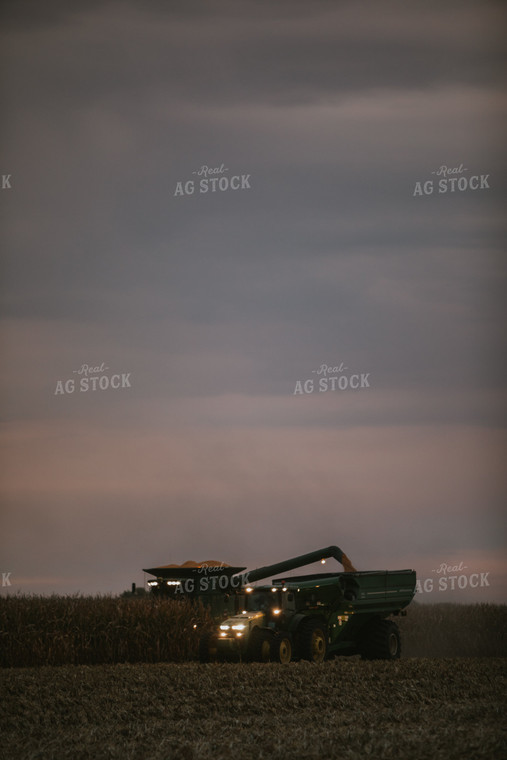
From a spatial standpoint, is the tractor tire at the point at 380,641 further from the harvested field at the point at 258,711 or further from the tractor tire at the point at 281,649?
the tractor tire at the point at 281,649

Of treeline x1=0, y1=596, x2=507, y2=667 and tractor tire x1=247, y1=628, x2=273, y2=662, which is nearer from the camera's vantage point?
tractor tire x1=247, y1=628, x2=273, y2=662

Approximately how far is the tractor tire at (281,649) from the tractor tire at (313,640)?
24cm

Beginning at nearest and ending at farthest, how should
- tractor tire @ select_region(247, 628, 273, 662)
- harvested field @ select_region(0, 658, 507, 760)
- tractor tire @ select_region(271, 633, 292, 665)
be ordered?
harvested field @ select_region(0, 658, 507, 760) < tractor tire @ select_region(271, 633, 292, 665) < tractor tire @ select_region(247, 628, 273, 662)

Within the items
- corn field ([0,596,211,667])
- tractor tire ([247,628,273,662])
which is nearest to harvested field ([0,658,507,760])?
tractor tire ([247,628,273,662])

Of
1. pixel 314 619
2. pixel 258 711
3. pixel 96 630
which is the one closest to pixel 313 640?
pixel 314 619

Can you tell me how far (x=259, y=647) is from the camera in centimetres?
1922

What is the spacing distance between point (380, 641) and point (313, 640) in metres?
2.07

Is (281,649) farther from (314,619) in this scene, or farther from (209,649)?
(209,649)

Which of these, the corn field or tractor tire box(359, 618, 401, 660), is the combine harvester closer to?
tractor tire box(359, 618, 401, 660)

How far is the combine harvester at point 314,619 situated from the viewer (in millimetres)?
19406

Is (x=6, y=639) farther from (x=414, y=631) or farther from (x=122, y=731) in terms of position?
(x=414, y=631)

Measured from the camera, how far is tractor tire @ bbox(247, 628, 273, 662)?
1920cm

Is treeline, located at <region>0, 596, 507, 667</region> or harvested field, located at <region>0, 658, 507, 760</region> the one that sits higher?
treeline, located at <region>0, 596, 507, 667</region>

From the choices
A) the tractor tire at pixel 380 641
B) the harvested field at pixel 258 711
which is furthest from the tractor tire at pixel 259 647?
the tractor tire at pixel 380 641
